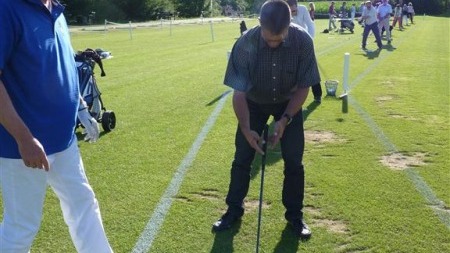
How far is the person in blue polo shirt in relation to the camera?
2.47 meters

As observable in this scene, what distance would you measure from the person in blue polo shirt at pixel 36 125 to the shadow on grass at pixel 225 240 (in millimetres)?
1225

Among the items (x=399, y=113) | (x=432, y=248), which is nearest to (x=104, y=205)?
(x=432, y=248)

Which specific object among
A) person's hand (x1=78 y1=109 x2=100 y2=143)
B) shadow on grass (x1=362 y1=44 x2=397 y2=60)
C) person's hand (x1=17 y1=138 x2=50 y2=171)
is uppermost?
person's hand (x1=17 y1=138 x2=50 y2=171)

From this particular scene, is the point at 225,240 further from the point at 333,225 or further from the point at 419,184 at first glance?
the point at 419,184

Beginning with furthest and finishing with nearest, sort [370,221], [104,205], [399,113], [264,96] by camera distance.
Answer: [399,113] < [104,205] < [370,221] < [264,96]

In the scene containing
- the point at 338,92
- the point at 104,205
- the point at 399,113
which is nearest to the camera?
the point at 104,205

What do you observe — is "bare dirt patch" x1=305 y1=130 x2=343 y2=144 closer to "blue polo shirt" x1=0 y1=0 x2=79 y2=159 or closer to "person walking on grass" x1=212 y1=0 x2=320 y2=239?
"person walking on grass" x1=212 y1=0 x2=320 y2=239

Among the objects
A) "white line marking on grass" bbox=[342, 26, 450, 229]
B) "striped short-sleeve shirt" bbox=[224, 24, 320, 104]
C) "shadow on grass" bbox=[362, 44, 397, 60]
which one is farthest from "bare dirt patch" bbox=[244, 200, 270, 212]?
"shadow on grass" bbox=[362, 44, 397, 60]

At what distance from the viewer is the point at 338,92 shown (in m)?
10.7

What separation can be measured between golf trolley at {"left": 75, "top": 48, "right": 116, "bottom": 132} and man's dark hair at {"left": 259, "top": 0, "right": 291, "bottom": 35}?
14.0 ft

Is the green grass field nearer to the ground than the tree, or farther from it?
nearer to the ground

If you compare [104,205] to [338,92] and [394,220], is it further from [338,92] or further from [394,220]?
[338,92]

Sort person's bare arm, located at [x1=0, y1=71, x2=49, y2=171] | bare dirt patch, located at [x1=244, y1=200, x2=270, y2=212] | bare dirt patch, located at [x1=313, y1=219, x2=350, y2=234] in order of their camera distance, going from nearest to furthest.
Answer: person's bare arm, located at [x1=0, y1=71, x2=49, y2=171], bare dirt patch, located at [x1=313, y1=219, x2=350, y2=234], bare dirt patch, located at [x1=244, y1=200, x2=270, y2=212]

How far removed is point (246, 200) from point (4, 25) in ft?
10.6
